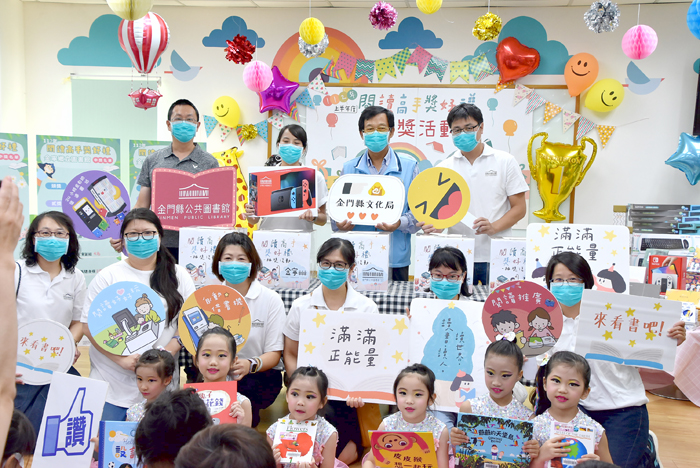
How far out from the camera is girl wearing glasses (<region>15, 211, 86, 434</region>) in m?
2.49

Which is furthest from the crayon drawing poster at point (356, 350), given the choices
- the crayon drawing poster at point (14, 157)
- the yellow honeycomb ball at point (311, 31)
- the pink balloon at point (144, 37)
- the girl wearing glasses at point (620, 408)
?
the crayon drawing poster at point (14, 157)

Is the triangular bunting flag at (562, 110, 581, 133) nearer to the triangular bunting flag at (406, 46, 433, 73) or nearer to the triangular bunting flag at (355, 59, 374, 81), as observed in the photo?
the triangular bunting flag at (406, 46, 433, 73)

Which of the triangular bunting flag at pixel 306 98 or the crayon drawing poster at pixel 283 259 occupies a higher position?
the triangular bunting flag at pixel 306 98

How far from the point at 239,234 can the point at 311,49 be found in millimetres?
2649

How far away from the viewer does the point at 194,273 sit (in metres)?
2.98

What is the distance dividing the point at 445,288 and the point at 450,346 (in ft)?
0.96

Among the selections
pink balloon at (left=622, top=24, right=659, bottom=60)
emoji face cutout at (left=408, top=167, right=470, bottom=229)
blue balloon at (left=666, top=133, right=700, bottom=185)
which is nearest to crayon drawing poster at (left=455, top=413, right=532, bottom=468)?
emoji face cutout at (left=408, top=167, right=470, bottom=229)

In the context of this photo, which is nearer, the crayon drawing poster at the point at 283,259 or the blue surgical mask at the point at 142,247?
the blue surgical mask at the point at 142,247

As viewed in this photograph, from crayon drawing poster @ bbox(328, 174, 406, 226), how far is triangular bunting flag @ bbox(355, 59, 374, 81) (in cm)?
282

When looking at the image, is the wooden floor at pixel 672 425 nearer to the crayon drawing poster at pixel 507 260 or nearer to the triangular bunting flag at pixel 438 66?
the crayon drawing poster at pixel 507 260

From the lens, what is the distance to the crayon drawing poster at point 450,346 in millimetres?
2285

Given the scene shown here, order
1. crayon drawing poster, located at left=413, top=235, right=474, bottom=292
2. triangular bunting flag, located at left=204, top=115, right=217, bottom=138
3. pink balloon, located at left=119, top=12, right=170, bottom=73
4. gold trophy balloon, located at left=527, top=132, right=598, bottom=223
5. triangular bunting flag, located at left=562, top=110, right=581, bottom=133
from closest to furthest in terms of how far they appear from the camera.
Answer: crayon drawing poster, located at left=413, top=235, right=474, bottom=292, pink balloon, located at left=119, top=12, right=170, bottom=73, gold trophy balloon, located at left=527, top=132, right=598, bottom=223, triangular bunting flag, located at left=562, top=110, right=581, bottom=133, triangular bunting flag, located at left=204, top=115, right=217, bottom=138

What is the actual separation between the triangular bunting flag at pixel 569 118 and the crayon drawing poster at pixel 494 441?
4.16 m

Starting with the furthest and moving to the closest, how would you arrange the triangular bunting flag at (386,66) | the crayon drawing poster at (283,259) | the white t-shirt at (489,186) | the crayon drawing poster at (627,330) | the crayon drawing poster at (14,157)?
the triangular bunting flag at (386,66) < the crayon drawing poster at (14,157) < the white t-shirt at (489,186) < the crayon drawing poster at (283,259) < the crayon drawing poster at (627,330)
